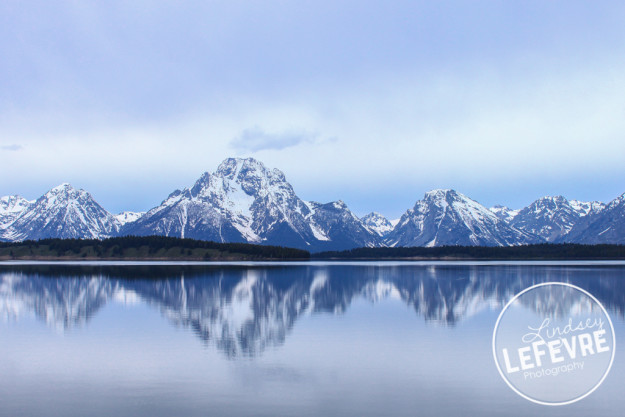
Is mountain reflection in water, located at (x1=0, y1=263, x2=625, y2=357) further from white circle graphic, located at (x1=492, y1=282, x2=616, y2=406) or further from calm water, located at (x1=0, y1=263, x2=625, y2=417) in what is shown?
white circle graphic, located at (x1=492, y1=282, x2=616, y2=406)

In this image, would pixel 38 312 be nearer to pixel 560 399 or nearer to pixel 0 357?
pixel 0 357

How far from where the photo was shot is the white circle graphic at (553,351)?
28312 mm

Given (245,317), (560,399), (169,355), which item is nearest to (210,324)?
(245,317)

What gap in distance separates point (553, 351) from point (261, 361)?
17.5m

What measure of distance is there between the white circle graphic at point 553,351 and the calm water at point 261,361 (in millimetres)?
844

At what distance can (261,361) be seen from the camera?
35000mm

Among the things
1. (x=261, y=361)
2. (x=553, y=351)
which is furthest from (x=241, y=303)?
(x=553, y=351)

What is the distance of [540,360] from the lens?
107 feet

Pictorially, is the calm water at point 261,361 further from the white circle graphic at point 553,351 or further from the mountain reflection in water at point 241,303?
the white circle graphic at point 553,351

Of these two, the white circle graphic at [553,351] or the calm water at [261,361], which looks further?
the white circle graphic at [553,351]

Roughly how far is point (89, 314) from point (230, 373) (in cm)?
3336

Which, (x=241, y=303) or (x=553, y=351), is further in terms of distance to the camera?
(x=241, y=303)

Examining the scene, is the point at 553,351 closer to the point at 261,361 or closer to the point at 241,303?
the point at 261,361

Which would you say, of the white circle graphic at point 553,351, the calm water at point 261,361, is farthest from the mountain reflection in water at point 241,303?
the white circle graphic at point 553,351
